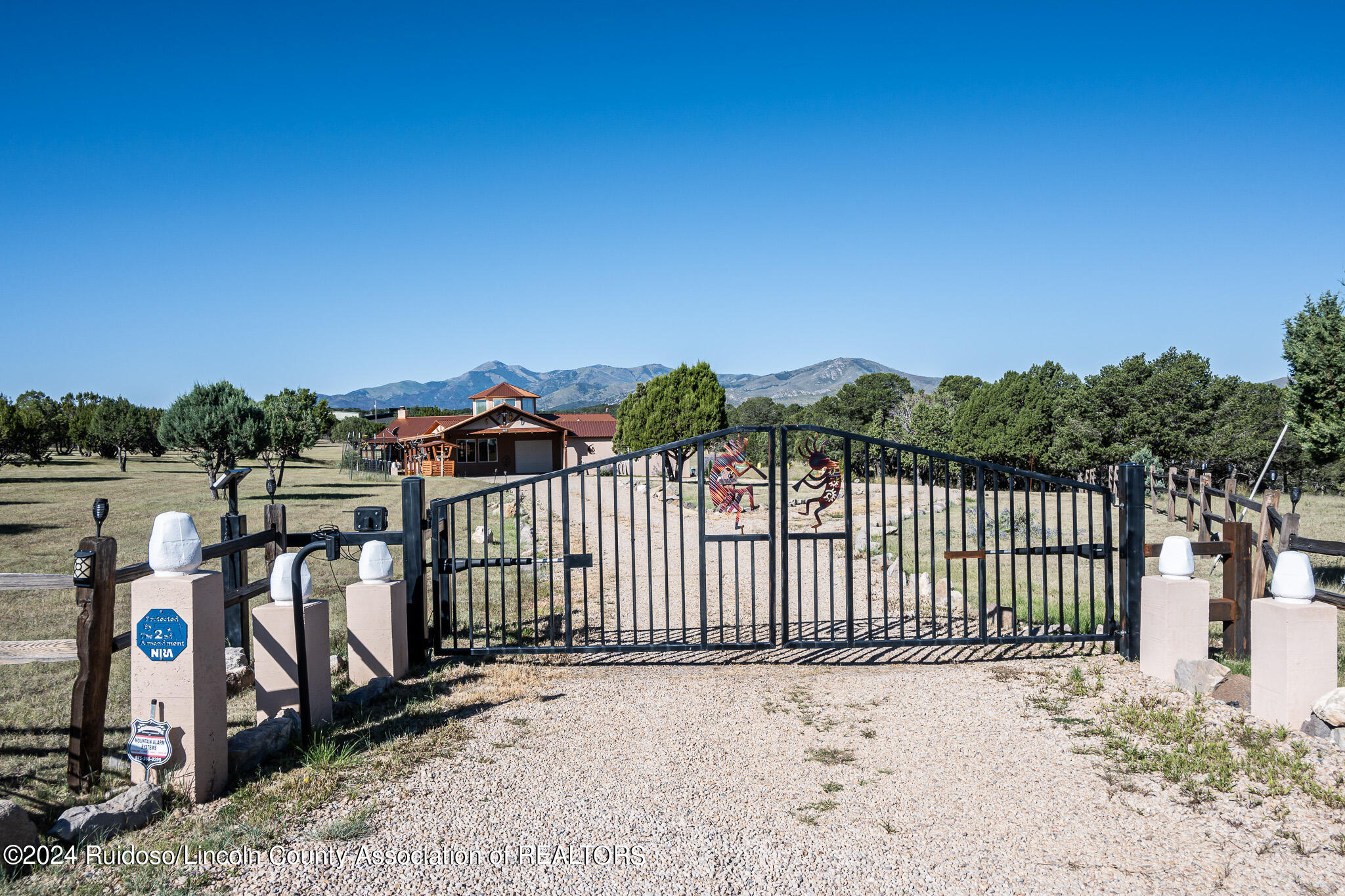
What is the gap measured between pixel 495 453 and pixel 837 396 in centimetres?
5240

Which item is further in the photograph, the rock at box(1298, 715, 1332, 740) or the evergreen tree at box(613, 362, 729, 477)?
the evergreen tree at box(613, 362, 729, 477)

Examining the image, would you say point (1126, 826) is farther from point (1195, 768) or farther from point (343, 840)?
point (343, 840)

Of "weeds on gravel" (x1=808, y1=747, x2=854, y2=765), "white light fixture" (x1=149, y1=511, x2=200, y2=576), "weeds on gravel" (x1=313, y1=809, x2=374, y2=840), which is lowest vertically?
"weeds on gravel" (x1=808, y1=747, x2=854, y2=765)

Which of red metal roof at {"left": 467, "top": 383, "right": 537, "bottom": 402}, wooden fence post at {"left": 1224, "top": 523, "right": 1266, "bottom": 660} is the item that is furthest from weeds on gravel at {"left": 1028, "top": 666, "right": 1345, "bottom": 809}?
red metal roof at {"left": 467, "top": 383, "right": 537, "bottom": 402}

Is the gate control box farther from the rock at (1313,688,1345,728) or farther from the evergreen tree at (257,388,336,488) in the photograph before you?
the evergreen tree at (257,388,336,488)

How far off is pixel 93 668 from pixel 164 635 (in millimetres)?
472

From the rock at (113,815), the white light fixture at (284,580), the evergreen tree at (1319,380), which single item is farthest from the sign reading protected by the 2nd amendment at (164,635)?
the evergreen tree at (1319,380)

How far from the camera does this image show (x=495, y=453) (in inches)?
1711

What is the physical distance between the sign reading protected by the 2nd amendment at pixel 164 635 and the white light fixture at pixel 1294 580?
6575mm

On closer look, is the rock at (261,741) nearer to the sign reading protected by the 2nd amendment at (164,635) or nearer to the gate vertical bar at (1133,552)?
the sign reading protected by the 2nd amendment at (164,635)

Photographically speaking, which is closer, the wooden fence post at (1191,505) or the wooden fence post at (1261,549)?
the wooden fence post at (1261,549)

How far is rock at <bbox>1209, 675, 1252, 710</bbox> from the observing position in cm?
552

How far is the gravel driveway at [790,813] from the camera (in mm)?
3387

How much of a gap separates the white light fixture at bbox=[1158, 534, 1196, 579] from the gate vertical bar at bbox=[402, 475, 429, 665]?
19.9ft
